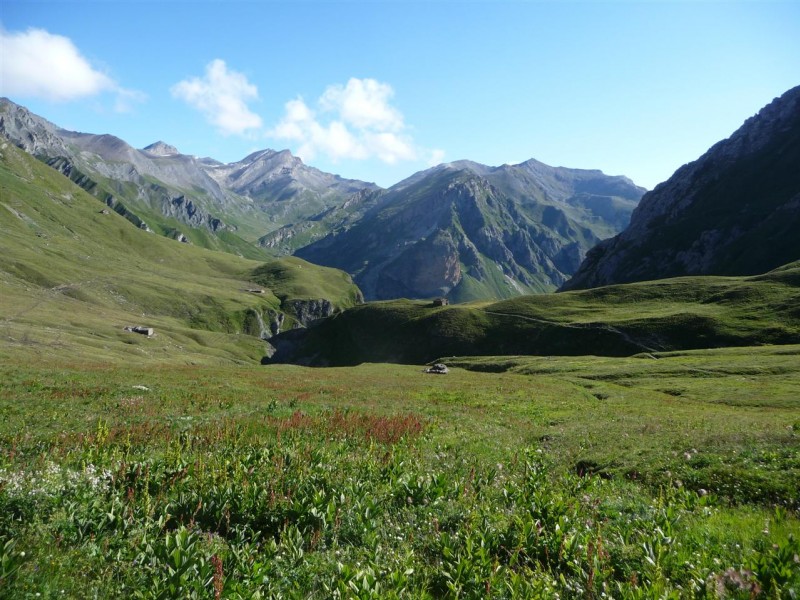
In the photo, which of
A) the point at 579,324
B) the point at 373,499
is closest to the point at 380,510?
the point at 373,499

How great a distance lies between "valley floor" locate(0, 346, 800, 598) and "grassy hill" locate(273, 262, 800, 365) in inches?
3664

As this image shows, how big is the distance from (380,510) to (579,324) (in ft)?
390

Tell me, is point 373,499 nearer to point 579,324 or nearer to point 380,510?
point 380,510

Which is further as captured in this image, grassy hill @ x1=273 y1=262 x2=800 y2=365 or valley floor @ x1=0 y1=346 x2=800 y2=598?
grassy hill @ x1=273 y1=262 x2=800 y2=365

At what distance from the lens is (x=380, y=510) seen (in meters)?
9.18

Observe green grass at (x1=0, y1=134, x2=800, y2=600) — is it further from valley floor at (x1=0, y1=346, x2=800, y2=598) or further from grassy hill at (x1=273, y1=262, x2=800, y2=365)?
grassy hill at (x1=273, y1=262, x2=800, y2=365)

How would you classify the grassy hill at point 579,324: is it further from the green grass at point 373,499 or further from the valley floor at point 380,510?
the valley floor at point 380,510

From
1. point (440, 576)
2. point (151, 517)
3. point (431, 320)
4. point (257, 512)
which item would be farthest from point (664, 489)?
point (431, 320)

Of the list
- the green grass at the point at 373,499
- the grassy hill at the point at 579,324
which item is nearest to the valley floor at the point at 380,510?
the green grass at the point at 373,499

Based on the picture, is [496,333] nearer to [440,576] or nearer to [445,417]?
[445,417]

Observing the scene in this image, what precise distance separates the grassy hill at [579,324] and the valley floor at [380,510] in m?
93.1

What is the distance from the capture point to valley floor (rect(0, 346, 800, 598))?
249 inches

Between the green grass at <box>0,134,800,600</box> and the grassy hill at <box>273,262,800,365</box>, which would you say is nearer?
the green grass at <box>0,134,800,600</box>

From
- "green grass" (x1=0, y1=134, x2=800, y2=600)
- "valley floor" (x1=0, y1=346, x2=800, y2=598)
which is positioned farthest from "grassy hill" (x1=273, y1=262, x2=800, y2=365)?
"valley floor" (x1=0, y1=346, x2=800, y2=598)
